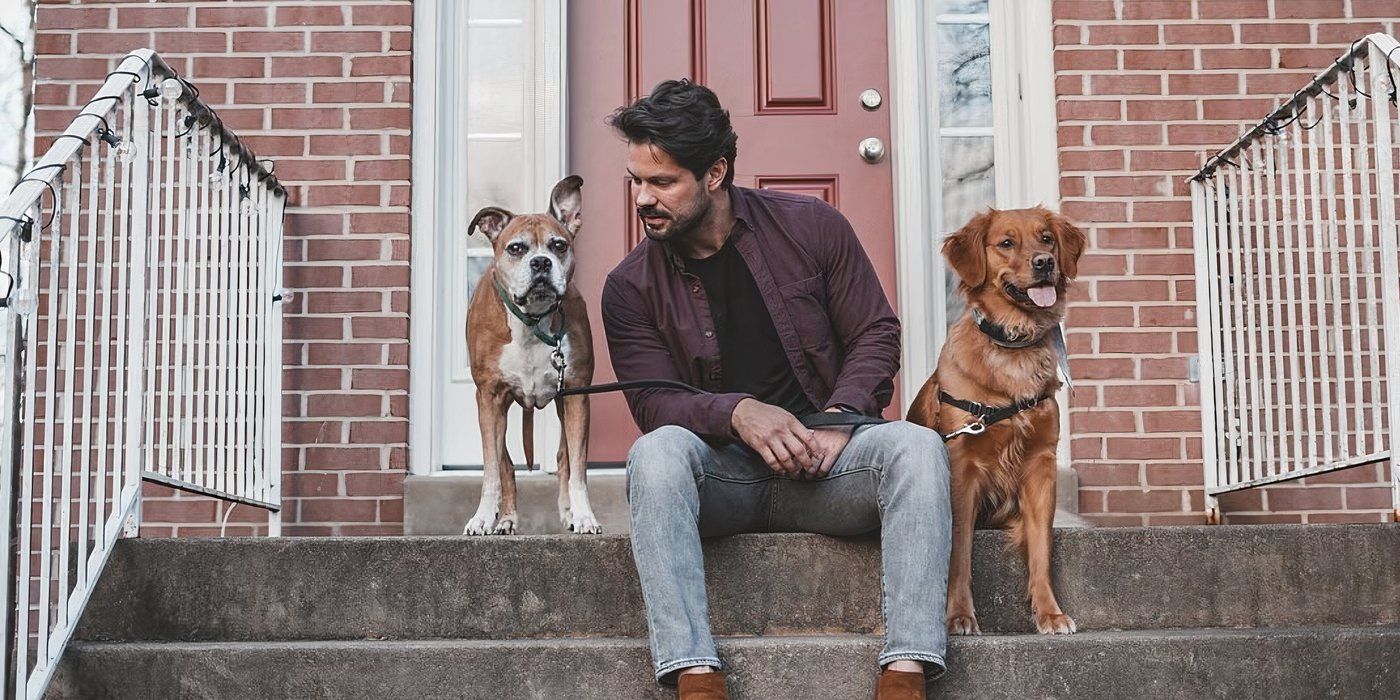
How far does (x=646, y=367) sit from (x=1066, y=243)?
1.07 meters

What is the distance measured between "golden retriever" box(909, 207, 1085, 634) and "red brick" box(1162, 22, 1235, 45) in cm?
136

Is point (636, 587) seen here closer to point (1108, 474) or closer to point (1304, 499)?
point (1108, 474)

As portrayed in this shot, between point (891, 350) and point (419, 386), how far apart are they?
5.87 ft

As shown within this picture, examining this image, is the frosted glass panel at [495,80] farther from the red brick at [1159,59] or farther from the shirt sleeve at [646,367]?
the red brick at [1159,59]

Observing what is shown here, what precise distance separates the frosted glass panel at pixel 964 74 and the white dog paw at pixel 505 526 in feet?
6.39

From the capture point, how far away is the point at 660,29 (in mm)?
→ 4453

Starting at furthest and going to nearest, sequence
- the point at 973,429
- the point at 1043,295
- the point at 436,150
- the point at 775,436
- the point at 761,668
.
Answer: the point at 436,150, the point at 1043,295, the point at 973,429, the point at 775,436, the point at 761,668

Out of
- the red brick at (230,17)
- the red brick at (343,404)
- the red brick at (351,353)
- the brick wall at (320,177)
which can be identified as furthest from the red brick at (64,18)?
the red brick at (343,404)

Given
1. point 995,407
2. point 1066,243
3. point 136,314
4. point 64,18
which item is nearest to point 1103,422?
point 1066,243

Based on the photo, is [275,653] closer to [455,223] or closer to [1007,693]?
[1007,693]

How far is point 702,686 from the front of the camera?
7.80 ft

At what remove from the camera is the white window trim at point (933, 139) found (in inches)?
168

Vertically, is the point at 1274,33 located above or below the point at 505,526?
above

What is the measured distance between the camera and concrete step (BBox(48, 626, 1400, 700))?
255cm
